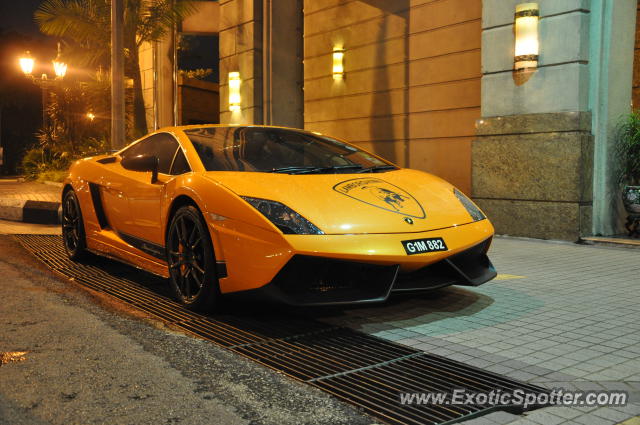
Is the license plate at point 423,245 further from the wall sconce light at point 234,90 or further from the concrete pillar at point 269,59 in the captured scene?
the wall sconce light at point 234,90

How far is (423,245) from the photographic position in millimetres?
4121

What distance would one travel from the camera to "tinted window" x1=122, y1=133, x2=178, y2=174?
5.15 metres

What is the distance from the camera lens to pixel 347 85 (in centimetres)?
1335

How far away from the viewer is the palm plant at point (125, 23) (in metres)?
18.1

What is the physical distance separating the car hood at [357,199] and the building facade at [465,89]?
444 centimetres

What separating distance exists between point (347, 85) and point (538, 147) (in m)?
5.36

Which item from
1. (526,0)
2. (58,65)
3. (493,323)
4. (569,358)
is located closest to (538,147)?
(526,0)

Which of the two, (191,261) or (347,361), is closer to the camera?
(347,361)

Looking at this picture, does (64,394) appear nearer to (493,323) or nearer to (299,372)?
(299,372)

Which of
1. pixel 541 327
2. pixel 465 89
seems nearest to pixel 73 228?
pixel 541 327

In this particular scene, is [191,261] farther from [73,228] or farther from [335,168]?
[73,228]

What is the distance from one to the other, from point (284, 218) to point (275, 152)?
1.18 meters

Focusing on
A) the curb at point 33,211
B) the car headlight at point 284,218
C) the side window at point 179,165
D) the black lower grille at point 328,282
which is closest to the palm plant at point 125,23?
the curb at point 33,211

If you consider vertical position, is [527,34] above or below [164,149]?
above
